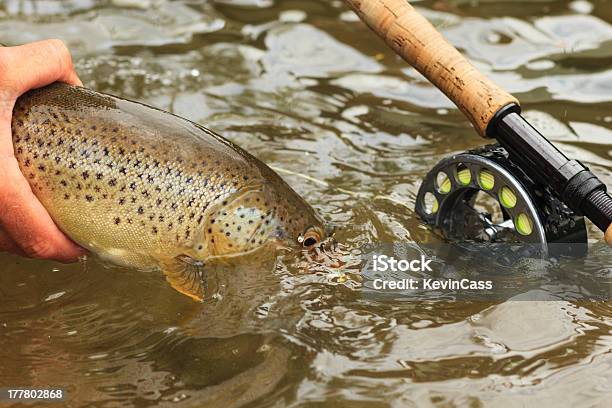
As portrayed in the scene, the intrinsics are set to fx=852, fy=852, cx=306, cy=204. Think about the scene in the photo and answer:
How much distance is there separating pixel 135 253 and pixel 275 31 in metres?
2.99

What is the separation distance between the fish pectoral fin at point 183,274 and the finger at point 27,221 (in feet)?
1.22

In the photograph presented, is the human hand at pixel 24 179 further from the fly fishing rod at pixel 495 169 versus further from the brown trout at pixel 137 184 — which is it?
the fly fishing rod at pixel 495 169

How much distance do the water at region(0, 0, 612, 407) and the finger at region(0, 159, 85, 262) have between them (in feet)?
0.80

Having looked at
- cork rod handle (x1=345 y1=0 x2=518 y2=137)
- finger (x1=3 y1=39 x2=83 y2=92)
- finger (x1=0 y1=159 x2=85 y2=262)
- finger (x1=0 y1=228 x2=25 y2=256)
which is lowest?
finger (x1=0 y1=228 x2=25 y2=256)

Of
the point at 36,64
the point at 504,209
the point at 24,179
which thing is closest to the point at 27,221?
the point at 24,179

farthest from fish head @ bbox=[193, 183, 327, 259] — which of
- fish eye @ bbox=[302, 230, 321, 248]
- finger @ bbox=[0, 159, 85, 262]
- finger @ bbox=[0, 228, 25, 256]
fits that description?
finger @ bbox=[0, 228, 25, 256]

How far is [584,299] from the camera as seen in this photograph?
3.12 metres

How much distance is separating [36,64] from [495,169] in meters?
1.69

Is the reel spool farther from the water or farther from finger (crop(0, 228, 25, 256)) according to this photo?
finger (crop(0, 228, 25, 256))

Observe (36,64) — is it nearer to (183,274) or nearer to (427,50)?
(183,274)

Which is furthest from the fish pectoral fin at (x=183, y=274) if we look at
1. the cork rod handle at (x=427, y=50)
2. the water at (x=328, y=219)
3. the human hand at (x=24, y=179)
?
the cork rod handle at (x=427, y=50)

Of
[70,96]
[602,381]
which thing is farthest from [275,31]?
[602,381]

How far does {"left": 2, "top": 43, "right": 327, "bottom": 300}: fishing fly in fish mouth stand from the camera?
3.05m

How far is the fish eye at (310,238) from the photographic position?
10.7 ft
